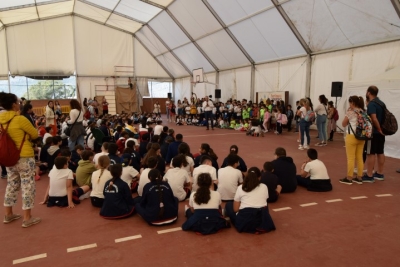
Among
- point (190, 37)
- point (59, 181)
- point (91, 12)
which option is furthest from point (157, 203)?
point (91, 12)

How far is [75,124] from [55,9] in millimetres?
14274

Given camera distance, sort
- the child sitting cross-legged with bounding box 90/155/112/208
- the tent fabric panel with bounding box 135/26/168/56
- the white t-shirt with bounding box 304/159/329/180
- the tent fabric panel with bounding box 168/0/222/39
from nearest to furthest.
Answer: the child sitting cross-legged with bounding box 90/155/112/208 → the white t-shirt with bounding box 304/159/329/180 → the tent fabric panel with bounding box 168/0/222/39 → the tent fabric panel with bounding box 135/26/168/56

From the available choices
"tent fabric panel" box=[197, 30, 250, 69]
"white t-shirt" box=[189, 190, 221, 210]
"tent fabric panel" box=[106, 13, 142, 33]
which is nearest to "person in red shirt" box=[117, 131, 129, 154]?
"white t-shirt" box=[189, 190, 221, 210]

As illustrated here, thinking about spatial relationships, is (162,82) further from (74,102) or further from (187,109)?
(74,102)

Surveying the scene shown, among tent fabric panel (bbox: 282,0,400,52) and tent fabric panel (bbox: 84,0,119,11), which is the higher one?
tent fabric panel (bbox: 84,0,119,11)

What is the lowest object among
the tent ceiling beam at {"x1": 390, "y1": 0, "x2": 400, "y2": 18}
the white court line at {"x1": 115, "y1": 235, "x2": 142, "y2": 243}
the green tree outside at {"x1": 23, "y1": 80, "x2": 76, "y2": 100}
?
the white court line at {"x1": 115, "y1": 235, "x2": 142, "y2": 243}

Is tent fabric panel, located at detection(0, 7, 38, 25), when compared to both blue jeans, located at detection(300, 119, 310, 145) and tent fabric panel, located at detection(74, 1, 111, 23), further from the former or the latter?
blue jeans, located at detection(300, 119, 310, 145)

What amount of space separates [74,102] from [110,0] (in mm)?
11450

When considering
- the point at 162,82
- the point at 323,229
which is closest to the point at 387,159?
the point at 323,229

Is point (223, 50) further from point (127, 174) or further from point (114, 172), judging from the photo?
point (114, 172)

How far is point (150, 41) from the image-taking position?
20.4m

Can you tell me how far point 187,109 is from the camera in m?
16.9

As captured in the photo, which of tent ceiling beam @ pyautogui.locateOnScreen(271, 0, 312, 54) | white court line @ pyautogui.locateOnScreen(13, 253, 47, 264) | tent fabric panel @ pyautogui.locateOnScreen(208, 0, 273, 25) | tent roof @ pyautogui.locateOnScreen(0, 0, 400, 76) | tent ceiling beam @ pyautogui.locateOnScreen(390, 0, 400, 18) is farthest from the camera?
tent fabric panel @ pyautogui.locateOnScreen(208, 0, 273, 25)

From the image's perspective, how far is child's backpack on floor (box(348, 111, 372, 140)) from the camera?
14.6 ft
